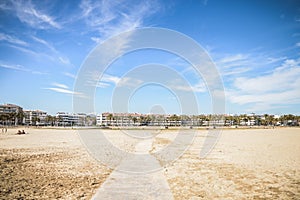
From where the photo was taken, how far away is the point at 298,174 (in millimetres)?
9961

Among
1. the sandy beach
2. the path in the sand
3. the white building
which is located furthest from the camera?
the white building

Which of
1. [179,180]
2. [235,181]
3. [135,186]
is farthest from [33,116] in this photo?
[235,181]

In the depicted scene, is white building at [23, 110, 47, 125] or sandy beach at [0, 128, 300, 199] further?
white building at [23, 110, 47, 125]

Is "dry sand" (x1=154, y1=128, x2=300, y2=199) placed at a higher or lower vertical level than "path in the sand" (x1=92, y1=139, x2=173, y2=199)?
lower

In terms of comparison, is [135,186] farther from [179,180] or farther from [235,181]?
[235,181]

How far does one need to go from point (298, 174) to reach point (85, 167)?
32.0ft

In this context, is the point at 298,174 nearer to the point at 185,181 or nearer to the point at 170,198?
the point at 185,181

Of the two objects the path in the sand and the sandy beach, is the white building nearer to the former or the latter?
the sandy beach

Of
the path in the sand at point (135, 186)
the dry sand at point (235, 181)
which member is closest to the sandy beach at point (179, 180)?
the dry sand at point (235, 181)

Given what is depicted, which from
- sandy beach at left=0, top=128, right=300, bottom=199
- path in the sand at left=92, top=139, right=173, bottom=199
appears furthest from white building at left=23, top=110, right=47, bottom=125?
path in the sand at left=92, top=139, right=173, bottom=199

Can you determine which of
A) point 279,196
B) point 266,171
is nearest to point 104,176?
point 279,196

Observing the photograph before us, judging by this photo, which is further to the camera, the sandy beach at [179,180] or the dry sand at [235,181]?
the dry sand at [235,181]

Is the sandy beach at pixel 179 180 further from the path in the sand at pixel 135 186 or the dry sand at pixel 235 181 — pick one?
the path in the sand at pixel 135 186

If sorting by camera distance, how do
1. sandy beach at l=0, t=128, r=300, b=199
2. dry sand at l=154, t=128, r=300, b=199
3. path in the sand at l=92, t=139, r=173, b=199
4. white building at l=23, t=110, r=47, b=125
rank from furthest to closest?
white building at l=23, t=110, r=47, b=125, dry sand at l=154, t=128, r=300, b=199, sandy beach at l=0, t=128, r=300, b=199, path in the sand at l=92, t=139, r=173, b=199
